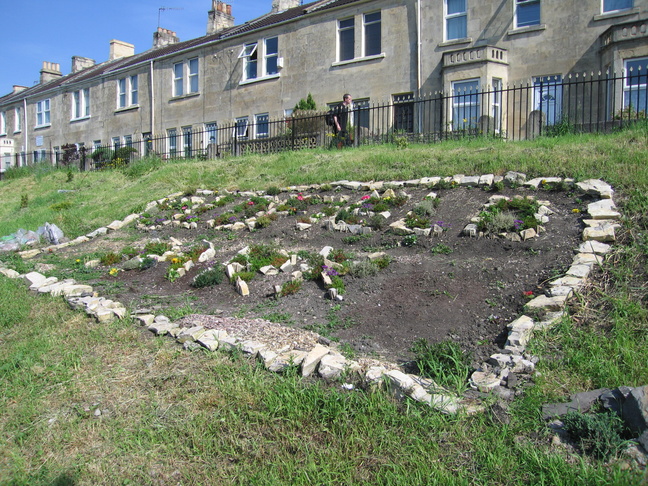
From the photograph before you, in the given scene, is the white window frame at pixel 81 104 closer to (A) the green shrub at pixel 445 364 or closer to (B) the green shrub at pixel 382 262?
(B) the green shrub at pixel 382 262

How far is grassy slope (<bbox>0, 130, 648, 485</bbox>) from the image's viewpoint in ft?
11.6

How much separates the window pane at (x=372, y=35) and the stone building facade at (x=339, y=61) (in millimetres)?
41

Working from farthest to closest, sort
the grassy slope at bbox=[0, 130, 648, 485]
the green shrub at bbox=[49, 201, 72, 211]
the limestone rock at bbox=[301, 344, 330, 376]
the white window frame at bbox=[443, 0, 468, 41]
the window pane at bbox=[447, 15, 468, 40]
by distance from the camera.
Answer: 1. the window pane at bbox=[447, 15, 468, 40]
2. the white window frame at bbox=[443, 0, 468, 41]
3. the green shrub at bbox=[49, 201, 72, 211]
4. the limestone rock at bbox=[301, 344, 330, 376]
5. the grassy slope at bbox=[0, 130, 648, 485]

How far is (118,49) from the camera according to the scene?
4031 centimetres

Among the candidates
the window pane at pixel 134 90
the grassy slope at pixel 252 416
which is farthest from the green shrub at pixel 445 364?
the window pane at pixel 134 90

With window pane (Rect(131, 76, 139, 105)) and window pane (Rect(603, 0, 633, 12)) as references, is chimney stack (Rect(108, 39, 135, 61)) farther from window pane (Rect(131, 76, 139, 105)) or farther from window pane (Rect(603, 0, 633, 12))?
window pane (Rect(603, 0, 633, 12))

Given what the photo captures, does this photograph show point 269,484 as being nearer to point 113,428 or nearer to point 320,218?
point 113,428

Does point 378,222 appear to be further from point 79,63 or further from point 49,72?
point 49,72

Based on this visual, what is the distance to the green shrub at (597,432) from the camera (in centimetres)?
340

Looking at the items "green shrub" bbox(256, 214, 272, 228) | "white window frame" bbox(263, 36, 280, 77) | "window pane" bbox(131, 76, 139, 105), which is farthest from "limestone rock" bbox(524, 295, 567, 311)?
"window pane" bbox(131, 76, 139, 105)

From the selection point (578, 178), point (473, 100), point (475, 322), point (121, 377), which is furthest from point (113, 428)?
point (473, 100)

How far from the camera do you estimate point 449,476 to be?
11.0 ft

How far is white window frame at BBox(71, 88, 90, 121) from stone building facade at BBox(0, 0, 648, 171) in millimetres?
69

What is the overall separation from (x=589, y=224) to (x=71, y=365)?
20.8ft
